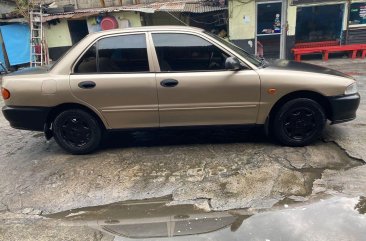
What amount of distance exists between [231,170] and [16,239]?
235 centimetres

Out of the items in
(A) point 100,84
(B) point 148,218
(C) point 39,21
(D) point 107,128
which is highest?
(C) point 39,21

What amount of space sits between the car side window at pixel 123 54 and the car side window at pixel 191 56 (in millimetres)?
216

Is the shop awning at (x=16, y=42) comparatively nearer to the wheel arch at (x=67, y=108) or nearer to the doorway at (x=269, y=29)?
the doorway at (x=269, y=29)

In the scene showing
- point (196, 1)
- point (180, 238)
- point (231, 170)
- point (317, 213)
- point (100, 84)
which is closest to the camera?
point (180, 238)

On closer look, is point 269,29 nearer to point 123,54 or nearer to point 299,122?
point 299,122

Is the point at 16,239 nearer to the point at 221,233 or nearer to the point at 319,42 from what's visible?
the point at 221,233

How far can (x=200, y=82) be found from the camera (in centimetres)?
425

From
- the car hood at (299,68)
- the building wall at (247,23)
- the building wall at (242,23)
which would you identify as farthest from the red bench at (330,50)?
the car hood at (299,68)

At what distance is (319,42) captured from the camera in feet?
42.8

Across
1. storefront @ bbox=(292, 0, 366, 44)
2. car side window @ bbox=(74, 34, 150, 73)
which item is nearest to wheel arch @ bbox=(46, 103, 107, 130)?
car side window @ bbox=(74, 34, 150, 73)

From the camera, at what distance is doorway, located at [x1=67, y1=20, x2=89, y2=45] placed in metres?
14.7

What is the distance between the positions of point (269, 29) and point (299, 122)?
29.7 feet

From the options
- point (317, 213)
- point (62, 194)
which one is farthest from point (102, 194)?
point (317, 213)

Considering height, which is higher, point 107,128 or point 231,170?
point 107,128
